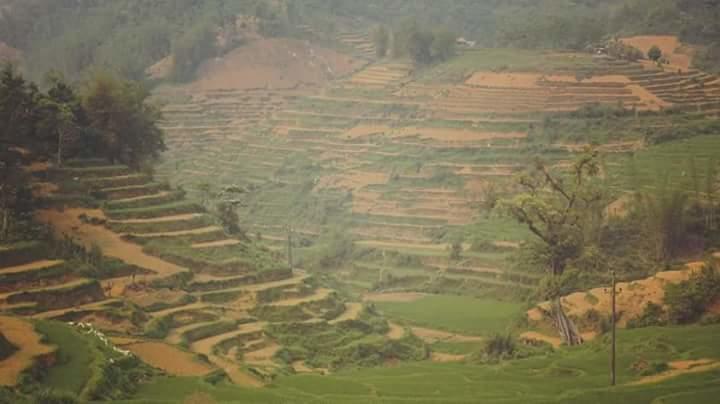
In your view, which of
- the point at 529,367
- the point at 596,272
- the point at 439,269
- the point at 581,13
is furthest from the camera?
the point at 581,13

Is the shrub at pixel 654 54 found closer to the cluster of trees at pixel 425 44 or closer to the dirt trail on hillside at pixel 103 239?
the cluster of trees at pixel 425 44

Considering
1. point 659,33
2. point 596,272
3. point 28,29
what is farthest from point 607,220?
point 28,29

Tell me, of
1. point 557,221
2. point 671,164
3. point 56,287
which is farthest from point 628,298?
point 56,287

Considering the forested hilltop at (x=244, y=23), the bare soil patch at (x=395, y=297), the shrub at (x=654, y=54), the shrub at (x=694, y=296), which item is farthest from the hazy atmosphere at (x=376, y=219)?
the shrub at (x=654, y=54)

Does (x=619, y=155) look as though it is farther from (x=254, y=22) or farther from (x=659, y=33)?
(x=254, y=22)

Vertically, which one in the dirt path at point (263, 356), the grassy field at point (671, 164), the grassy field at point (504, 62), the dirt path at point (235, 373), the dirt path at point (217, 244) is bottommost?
the dirt path at point (263, 356)

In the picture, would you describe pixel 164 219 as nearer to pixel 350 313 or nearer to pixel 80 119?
pixel 80 119
